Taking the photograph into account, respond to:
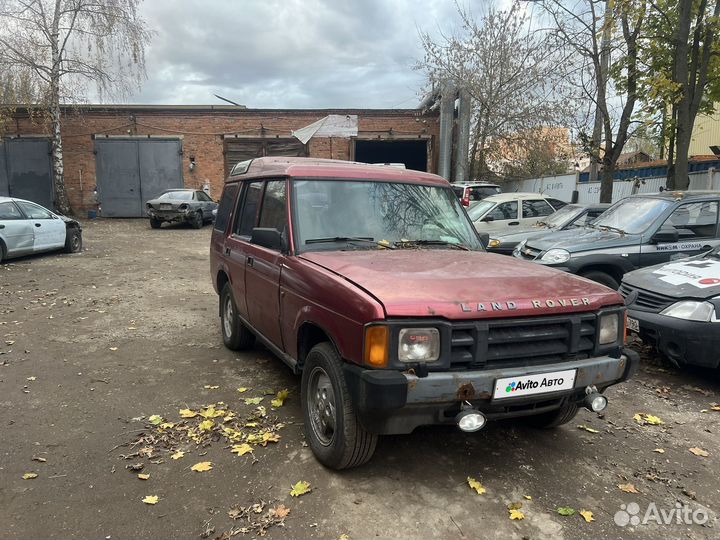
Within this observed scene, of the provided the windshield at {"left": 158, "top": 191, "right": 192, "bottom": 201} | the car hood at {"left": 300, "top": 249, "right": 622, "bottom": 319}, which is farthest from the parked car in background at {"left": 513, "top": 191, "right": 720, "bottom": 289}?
the windshield at {"left": 158, "top": 191, "right": 192, "bottom": 201}

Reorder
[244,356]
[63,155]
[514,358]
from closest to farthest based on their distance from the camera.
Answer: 1. [514,358]
2. [244,356]
3. [63,155]

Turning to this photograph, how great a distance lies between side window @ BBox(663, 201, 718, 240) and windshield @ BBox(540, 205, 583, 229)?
8.85ft

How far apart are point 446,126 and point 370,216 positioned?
761 inches

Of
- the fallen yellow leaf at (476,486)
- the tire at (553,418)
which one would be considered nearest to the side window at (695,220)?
the tire at (553,418)

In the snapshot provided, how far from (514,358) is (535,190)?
19.7m

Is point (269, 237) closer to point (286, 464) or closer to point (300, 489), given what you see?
point (286, 464)

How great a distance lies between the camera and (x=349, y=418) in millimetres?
2832

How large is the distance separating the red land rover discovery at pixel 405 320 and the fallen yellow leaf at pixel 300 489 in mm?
199

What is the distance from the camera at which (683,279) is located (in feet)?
15.8

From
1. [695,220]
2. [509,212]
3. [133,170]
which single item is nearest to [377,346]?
[695,220]

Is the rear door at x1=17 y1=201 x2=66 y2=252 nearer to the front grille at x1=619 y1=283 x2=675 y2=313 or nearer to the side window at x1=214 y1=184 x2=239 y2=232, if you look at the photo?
the side window at x1=214 y1=184 x2=239 y2=232

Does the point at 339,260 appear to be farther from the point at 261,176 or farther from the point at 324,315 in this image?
the point at 261,176

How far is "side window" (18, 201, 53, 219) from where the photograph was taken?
11227 millimetres

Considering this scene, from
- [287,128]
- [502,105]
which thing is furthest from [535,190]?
[287,128]
